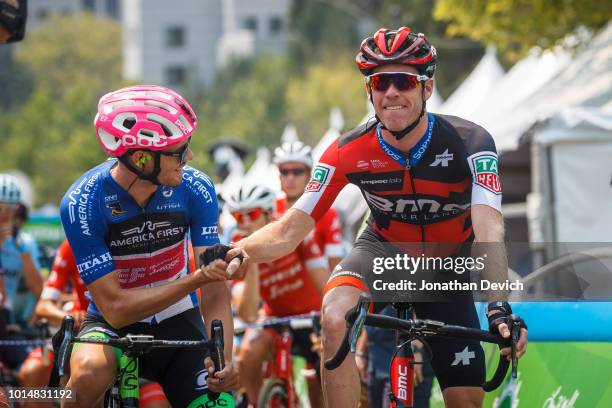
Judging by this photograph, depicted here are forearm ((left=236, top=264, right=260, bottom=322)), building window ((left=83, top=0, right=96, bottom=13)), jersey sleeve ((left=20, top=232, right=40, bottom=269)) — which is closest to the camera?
forearm ((left=236, top=264, right=260, bottom=322))

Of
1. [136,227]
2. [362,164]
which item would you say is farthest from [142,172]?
[362,164]

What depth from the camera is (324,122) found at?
87.4 m

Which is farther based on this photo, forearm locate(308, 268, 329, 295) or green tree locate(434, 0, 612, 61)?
green tree locate(434, 0, 612, 61)

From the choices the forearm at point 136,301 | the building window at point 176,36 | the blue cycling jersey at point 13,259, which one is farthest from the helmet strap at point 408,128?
the building window at point 176,36

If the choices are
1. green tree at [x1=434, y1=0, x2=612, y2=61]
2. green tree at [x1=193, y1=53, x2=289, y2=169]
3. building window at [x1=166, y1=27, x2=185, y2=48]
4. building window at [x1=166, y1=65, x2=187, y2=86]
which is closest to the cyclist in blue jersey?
green tree at [x1=434, y1=0, x2=612, y2=61]

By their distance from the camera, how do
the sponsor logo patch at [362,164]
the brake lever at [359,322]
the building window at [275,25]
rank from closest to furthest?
the brake lever at [359,322]
the sponsor logo patch at [362,164]
the building window at [275,25]

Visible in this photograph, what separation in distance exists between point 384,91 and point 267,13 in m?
146

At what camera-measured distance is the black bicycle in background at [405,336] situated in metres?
5.55

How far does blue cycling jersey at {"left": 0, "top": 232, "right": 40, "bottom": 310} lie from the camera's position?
38.5 feet

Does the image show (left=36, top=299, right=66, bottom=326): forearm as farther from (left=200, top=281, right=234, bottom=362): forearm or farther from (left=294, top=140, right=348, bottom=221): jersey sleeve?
(left=294, top=140, right=348, bottom=221): jersey sleeve

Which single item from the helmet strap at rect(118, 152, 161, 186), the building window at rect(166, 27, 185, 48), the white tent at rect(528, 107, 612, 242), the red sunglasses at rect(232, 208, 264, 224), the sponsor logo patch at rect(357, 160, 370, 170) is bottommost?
the helmet strap at rect(118, 152, 161, 186)

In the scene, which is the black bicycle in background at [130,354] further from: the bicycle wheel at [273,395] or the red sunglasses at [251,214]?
the red sunglasses at [251,214]

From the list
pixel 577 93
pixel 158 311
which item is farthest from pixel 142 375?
pixel 577 93

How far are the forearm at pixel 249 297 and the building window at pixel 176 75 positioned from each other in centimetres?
14092
